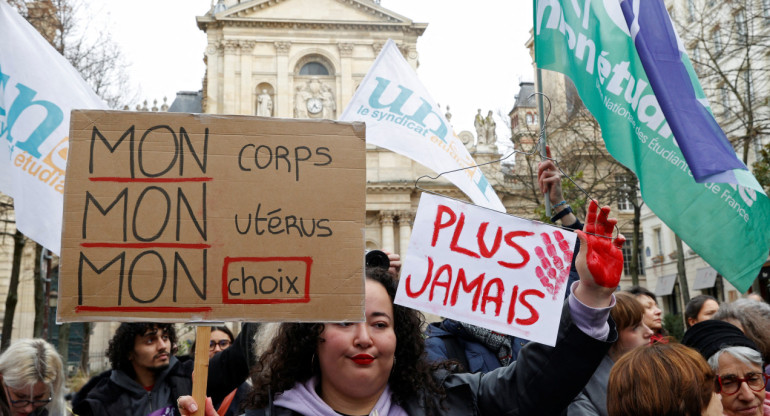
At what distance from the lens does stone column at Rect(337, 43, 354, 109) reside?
37594 mm

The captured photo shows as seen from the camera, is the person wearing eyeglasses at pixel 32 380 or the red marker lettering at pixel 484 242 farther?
the person wearing eyeglasses at pixel 32 380

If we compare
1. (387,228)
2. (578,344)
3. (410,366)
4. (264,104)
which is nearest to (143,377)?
(410,366)

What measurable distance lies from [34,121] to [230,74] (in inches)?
1333

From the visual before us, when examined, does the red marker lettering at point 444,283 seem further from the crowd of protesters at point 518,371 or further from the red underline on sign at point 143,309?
the red underline on sign at point 143,309

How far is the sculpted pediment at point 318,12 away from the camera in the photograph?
37.9m

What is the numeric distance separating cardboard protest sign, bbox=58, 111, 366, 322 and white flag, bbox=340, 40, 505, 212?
370cm

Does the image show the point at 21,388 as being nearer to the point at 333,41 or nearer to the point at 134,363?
the point at 134,363

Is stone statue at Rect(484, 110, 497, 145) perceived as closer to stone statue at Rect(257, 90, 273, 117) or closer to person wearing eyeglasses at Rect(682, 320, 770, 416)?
stone statue at Rect(257, 90, 273, 117)

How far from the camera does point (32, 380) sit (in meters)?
3.89

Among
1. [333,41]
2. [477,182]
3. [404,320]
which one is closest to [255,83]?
[333,41]

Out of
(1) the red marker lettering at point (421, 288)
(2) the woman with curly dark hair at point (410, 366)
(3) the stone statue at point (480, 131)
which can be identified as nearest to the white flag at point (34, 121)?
(2) the woman with curly dark hair at point (410, 366)

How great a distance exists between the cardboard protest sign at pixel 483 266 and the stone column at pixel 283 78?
114 feet

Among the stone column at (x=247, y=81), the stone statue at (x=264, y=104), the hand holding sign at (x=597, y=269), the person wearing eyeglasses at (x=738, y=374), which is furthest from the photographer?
the stone column at (x=247, y=81)

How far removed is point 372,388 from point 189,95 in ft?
167
